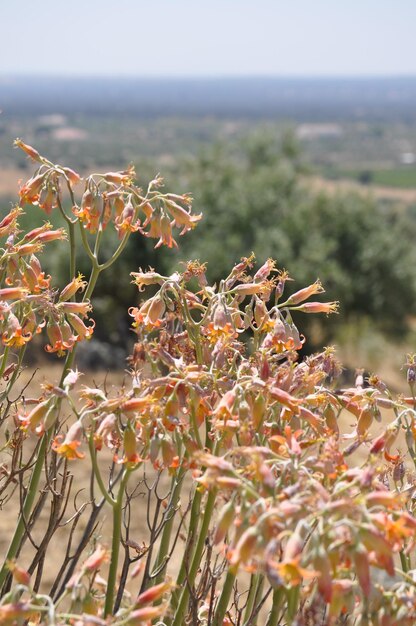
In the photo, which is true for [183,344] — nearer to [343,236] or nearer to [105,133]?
[343,236]

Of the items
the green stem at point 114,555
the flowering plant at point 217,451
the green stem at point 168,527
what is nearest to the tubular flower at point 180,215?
the flowering plant at point 217,451

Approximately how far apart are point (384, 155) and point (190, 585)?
453 ft

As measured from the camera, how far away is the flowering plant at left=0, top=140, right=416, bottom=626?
1.35 metres

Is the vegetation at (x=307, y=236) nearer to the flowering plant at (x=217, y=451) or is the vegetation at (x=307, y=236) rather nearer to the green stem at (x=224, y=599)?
the flowering plant at (x=217, y=451)

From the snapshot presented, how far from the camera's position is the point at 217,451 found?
182cm

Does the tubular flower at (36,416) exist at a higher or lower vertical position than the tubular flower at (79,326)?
lower

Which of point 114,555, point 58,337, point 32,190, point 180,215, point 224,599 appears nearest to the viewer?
point 114,555

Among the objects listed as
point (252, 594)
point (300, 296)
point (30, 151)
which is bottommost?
point (252, 594)

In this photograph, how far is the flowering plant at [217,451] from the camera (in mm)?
1348

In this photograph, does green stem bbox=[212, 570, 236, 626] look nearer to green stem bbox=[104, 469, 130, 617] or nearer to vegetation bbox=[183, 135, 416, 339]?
green stem bbox=[104, 469, 130, 617]

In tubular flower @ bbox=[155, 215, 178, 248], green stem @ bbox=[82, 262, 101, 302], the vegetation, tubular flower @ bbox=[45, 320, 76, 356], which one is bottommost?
tubular flower @ bbox=[45, 320, 76, 356]

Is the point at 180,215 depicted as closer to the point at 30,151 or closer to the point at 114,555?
the point at 30,151

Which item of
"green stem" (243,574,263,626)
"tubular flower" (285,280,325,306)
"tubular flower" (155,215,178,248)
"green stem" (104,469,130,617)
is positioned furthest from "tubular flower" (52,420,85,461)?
"tubular flower" (155,215,178,248)

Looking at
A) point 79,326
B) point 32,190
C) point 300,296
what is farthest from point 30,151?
point 300,296
